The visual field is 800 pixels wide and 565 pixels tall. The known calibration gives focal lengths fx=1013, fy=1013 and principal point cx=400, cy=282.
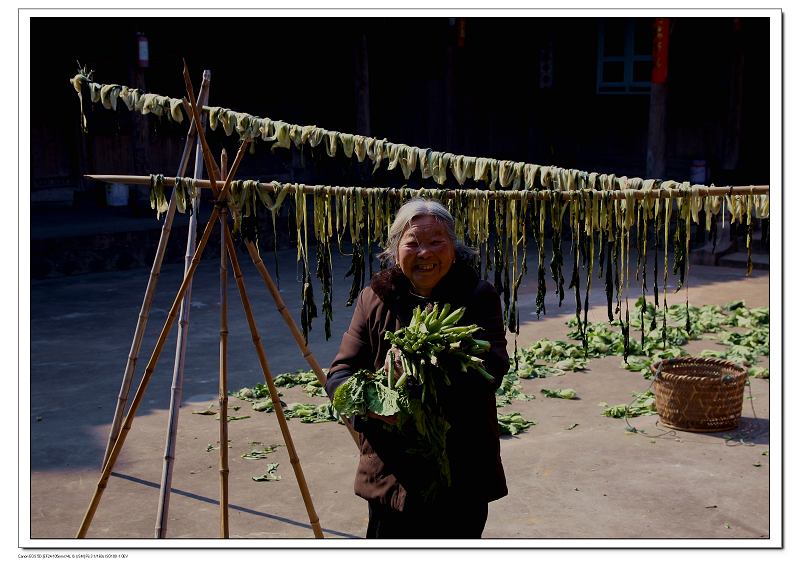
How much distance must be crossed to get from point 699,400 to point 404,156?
11.2ft

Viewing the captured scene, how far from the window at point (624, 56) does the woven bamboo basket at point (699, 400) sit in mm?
10906

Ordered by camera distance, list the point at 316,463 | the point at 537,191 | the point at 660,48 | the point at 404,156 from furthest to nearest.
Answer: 1. the point at 660,48
2. the point at 316,463
3. the point at 404,156
4. the point at 537,191

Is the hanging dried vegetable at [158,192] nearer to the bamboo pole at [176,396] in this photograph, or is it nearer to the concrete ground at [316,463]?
the bamboo pole at [176,396]

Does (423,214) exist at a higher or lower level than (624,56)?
lower

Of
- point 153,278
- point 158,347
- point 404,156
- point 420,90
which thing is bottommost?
point 158,347

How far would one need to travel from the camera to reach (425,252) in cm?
361

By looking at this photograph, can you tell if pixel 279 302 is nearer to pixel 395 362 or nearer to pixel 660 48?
pixel 395 362

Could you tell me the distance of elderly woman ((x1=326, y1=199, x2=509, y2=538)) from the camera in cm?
356

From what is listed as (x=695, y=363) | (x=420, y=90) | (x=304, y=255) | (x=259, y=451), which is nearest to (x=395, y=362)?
(x=304, y=255)

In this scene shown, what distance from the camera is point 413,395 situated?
11.4 ft

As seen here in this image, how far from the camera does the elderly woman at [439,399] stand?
356 centimetres
